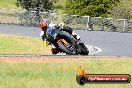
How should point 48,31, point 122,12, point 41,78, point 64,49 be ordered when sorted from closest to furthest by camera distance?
point 41,78, point 48,31, point 64,49, point 122,12

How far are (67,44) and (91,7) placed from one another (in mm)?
27364

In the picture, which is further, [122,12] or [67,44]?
[122,12]

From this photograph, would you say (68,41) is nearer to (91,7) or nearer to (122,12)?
(122,12)

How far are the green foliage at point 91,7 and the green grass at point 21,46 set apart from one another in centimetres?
1817

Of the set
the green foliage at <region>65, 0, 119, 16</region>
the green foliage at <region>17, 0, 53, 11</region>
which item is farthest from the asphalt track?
the green foliage at <region>17, 0, 53, 11</region>

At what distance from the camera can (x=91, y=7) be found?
1666 inches

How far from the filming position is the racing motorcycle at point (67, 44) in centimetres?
1501

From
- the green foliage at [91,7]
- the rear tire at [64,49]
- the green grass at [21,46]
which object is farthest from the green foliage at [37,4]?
the rear tire at [64,49]

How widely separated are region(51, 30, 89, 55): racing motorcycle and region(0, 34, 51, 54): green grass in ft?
14.5

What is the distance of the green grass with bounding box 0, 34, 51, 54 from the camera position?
65.2 ft

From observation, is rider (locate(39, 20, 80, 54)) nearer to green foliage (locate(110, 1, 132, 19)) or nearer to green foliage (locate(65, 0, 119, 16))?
green foliage (locate(110, 1, 132, 19))

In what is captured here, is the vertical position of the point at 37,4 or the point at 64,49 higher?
the point at 64,49

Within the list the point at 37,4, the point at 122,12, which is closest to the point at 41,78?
the point at 122,12

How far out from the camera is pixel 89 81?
3.43 metres
